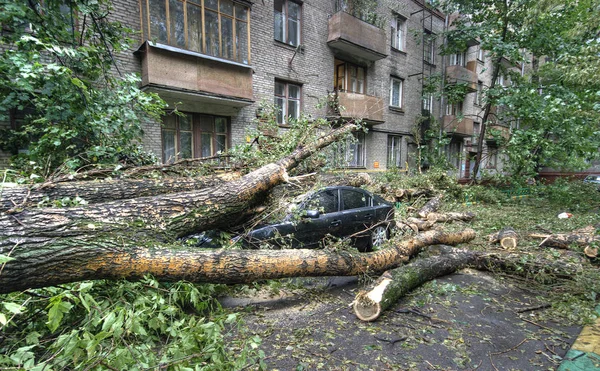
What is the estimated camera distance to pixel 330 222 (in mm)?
4961

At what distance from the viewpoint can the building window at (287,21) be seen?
37.0 ft

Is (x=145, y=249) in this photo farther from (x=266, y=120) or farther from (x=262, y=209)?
(x=266, y=120)

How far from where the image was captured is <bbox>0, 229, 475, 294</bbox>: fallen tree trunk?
2186mm

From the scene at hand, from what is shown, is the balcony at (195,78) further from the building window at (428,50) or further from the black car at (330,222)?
the building window at (428,50)

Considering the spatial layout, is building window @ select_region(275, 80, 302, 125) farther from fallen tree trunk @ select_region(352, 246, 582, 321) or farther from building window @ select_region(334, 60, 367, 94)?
fallen tree trunk @ select_region(352, 246, 582, 321)

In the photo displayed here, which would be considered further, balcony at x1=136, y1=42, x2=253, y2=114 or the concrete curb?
balcony at x1=136, y1=42, x2=253, y2=114

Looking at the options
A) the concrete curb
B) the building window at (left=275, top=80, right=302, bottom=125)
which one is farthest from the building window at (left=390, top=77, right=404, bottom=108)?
the concrete curb

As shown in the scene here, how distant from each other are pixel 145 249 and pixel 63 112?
372 centimetres

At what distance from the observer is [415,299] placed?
3754mm

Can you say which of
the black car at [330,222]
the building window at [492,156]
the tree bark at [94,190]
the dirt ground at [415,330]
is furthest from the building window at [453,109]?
the tree bark at [94,190]

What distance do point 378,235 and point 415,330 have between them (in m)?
2.81

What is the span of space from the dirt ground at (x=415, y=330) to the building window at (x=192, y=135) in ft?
20.1

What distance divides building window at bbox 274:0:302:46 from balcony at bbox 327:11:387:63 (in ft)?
5.00

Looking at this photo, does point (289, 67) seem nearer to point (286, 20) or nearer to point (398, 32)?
point (286, 20)
